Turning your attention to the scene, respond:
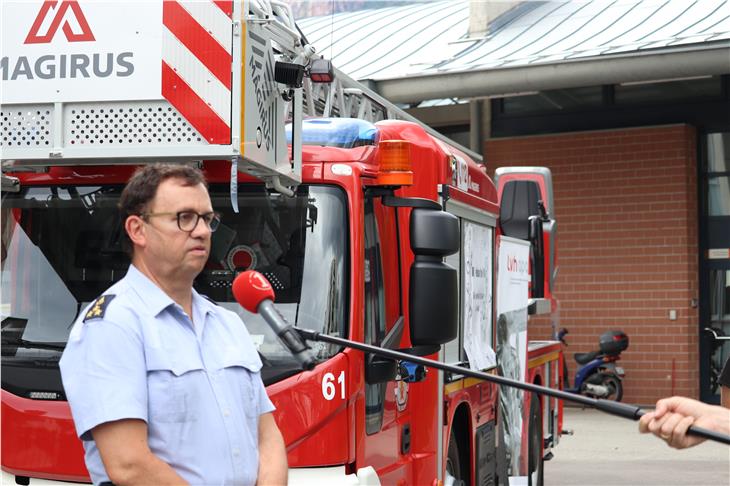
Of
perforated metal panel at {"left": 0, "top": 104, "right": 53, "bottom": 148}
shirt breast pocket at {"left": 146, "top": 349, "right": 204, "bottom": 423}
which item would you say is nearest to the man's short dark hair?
shirt breast pocket at {"left": 146, "top": 349, "right": 204, "bottom": 423}

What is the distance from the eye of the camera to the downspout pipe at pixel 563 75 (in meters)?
15.5

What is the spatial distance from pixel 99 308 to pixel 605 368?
16112 millimetres

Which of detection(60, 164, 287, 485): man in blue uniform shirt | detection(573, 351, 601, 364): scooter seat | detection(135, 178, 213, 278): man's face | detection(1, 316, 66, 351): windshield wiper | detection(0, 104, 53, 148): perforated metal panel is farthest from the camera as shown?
detection(573, 351, 601, 364): scooter seat

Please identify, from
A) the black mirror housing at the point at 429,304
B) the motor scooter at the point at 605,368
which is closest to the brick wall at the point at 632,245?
the motor scooter at the point at 605,368

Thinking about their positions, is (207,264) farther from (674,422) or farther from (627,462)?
(627,462)

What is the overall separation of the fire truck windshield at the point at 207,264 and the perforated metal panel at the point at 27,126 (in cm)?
47

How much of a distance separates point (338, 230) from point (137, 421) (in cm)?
239

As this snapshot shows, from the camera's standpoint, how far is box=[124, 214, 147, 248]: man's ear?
3.32 metres

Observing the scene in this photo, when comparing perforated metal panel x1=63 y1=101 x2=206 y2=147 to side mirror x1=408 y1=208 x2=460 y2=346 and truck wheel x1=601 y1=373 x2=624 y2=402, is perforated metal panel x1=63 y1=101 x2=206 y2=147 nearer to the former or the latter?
side mirror x1=408 y1=208 x2=460 y2=346

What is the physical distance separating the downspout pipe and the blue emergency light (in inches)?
417

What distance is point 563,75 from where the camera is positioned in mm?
16406

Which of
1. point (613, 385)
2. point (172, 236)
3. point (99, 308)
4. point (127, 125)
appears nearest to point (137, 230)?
point (172, 236)

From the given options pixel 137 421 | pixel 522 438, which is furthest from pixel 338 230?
pixel 522 438

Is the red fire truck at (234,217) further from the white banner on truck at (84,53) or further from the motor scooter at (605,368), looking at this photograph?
the motor scooter at (605,368)
